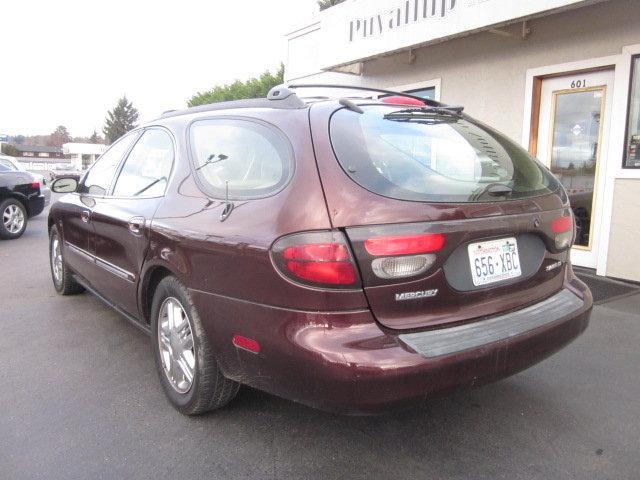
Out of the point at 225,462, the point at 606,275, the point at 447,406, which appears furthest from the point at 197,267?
the point at 606,275

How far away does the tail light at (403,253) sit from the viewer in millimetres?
2066

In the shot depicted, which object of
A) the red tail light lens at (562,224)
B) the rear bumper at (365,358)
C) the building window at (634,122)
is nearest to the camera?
the rear bumper at (365,358)

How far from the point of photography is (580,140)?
628 cm

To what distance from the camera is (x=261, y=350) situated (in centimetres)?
220

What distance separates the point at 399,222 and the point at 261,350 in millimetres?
771

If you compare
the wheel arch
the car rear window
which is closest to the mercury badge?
the car rear window

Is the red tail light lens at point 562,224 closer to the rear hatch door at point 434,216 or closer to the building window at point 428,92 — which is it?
the rear hatch door at point 434,216

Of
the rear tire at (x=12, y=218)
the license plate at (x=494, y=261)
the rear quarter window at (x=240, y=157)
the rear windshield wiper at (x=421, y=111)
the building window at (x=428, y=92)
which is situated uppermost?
the building window at (x=428, y=92)

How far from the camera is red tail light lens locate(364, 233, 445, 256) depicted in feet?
6.77

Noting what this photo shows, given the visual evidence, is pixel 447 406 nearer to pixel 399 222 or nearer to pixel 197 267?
pixel 399 222

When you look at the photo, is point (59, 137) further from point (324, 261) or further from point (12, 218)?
point (324, 261)

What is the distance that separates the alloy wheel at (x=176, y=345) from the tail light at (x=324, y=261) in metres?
0.88

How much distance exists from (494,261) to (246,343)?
3.75ft

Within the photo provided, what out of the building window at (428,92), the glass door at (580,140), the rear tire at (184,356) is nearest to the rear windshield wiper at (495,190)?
the rear tire at (184,356)
